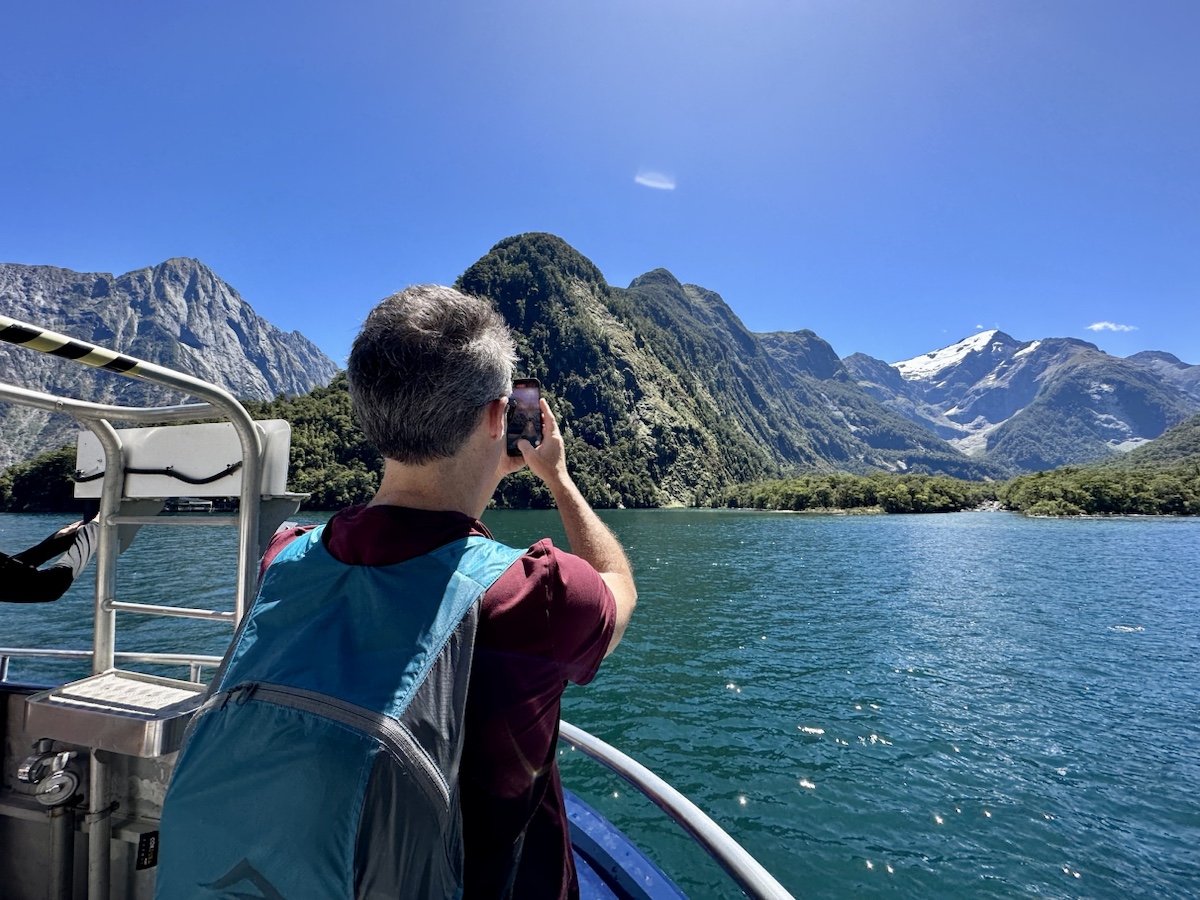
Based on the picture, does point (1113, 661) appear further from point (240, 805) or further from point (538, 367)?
point (538, 367)

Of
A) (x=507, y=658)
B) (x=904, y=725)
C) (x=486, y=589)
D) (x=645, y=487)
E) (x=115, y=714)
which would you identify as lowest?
(x=904, y=725)

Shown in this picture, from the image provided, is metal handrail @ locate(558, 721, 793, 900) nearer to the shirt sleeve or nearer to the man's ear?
the shirt sleeve

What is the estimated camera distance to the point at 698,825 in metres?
2.34

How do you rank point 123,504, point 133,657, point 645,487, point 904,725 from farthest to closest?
1. point 645,487
2. point 904,725
3. point 133,657
4. point 123,504

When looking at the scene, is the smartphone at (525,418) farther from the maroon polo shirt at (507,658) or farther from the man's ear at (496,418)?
the maroon polo shirt at (507,658)

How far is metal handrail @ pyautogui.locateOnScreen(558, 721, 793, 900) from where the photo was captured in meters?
2.06

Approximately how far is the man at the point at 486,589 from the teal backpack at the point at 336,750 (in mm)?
11

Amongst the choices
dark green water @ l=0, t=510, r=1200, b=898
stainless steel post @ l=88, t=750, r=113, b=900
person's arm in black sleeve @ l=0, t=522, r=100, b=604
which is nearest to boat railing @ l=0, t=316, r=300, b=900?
stainless steel post @ l=88, t=750, r=113, b=900

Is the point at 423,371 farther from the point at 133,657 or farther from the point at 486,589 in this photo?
the point at 133,657

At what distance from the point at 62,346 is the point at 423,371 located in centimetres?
132

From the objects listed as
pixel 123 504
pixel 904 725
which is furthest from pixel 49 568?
pixel 904 725

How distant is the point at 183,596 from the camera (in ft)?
87.7

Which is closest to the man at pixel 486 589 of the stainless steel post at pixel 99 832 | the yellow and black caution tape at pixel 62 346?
the yellow and black caution tape at pixel 62 346

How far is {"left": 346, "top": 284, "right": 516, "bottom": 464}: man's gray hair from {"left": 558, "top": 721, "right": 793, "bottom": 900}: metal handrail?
927 millimetres
